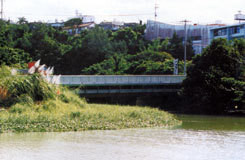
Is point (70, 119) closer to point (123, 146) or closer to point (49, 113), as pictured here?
point (49, 113)

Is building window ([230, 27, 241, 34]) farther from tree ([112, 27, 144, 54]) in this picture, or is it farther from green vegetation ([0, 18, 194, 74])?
tree ([112, 27, 144, 54])

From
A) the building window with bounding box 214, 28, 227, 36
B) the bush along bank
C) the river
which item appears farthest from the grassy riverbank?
the building window with bounding box 214, 28, 227, 36

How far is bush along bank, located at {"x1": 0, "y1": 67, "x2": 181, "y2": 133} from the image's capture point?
21.9 metres

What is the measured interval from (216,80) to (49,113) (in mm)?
18902

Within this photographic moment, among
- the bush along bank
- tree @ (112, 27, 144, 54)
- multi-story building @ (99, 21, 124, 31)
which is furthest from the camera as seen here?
multi-story building @ (99, 21, 124, 31)

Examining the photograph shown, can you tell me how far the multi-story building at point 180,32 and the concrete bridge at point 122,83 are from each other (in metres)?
33.4

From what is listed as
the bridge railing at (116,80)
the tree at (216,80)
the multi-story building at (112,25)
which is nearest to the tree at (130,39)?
the multi-story building at (112,25)

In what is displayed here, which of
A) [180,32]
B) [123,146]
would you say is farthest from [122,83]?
[180,32]

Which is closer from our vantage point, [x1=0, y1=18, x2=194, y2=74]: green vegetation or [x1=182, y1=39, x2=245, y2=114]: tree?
[x1=182, y1=39, x2=245, y2=114]: tree

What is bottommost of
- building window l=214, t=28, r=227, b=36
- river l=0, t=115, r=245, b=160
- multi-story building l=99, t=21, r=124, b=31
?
river l=0, t=115, r=245, b=160

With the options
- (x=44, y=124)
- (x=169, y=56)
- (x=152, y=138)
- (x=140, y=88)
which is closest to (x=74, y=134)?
(x=44, y=124)

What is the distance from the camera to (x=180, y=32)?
86.8m

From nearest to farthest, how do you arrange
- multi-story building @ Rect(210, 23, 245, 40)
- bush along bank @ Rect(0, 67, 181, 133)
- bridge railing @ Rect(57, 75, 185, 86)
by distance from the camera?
bush along bank @ Rect(0, 67, 181, 133)
bridge railing @ Rect(57, 75, 185, 86)
multi-story building @ Rect(210, 23, 245, 40)

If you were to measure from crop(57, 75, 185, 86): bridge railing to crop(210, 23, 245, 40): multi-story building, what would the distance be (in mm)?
22828
